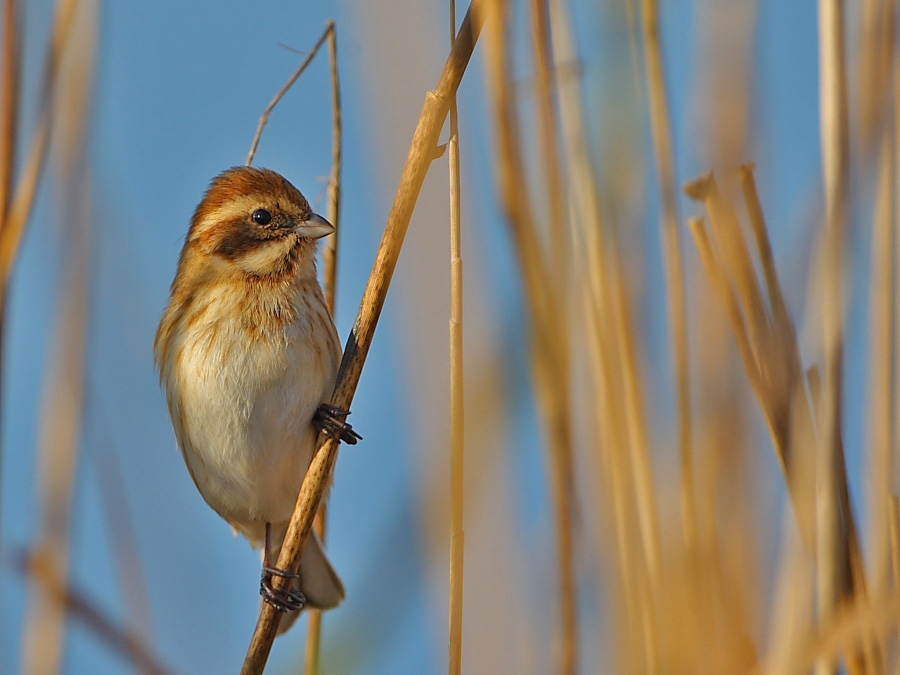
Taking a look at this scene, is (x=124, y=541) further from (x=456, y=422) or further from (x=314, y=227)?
(x=314, y=227)

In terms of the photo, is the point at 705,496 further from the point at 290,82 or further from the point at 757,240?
the point at 290,82

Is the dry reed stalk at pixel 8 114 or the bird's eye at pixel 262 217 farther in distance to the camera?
the bird's eye at pixel 262 217

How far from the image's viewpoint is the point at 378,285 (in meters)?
2.13

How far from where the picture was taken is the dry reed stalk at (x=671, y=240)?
198 cm

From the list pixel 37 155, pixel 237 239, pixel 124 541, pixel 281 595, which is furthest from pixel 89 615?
pixel 237 239

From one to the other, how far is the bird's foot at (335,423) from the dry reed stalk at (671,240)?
2.59 feet

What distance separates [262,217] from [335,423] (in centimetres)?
103

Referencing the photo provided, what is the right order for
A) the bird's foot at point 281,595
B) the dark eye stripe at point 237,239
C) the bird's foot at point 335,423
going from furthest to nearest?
the dark eye stripe at point 237,239 → the bird's foot at point 281,595 → the bird's foot at point 335,423

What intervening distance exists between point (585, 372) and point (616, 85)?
0.56 metres

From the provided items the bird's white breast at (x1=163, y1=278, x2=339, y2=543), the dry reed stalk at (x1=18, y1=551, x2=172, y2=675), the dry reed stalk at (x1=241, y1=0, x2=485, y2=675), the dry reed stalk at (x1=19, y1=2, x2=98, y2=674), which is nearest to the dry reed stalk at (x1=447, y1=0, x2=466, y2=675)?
the dry reed stalk at (x1=241, y1=0, x2=485, y2=675)

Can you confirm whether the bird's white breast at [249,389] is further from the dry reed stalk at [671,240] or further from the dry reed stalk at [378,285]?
the dry reed stalk at [671,240]

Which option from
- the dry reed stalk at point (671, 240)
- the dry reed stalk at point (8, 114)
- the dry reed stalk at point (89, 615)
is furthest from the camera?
the dry reed stalk at point (8, 114)

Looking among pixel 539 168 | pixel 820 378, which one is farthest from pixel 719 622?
pixel 539 168

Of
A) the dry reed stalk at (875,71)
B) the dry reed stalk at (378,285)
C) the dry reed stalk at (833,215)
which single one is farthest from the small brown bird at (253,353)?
the dry reed stalk at (875,71)
